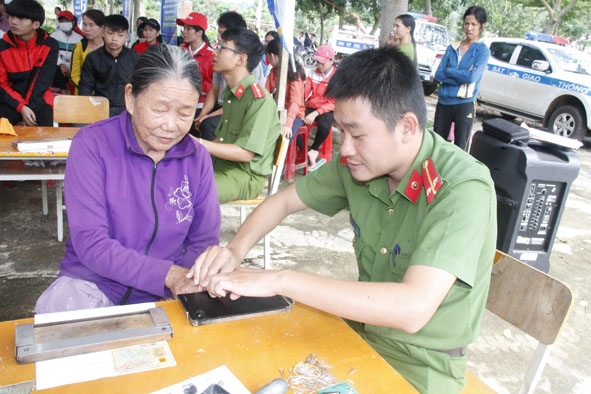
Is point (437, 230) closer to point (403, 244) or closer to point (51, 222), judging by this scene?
point (403, 244)

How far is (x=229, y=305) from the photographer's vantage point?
4.49 feet

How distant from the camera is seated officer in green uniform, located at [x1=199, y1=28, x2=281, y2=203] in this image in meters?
3.09

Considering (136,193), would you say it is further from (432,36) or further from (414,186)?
(432,36)

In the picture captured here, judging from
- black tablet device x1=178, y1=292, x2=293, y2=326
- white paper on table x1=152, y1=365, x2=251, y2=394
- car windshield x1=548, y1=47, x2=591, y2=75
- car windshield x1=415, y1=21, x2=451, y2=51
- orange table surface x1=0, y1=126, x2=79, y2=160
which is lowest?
orange table surface x1=0, y1=126, x2=79, y2=160

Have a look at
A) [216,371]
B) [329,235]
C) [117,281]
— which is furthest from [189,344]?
[329,235]

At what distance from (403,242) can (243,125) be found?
6.53 ft

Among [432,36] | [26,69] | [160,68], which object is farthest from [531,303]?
[432,36]

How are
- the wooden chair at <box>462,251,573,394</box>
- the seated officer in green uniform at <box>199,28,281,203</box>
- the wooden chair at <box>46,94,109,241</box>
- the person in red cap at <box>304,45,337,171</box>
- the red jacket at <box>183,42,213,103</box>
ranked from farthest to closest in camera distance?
the person in red cap at <box>304,45,337,171</box>
the red jacket at <box>183,42,213,103</box>
the wooden chair at <box>46,94,109,241</box>
the seated officer in green uniform at <box>199,28,281,203</box>
the wooden chair at <box>462,251,573,394</box>

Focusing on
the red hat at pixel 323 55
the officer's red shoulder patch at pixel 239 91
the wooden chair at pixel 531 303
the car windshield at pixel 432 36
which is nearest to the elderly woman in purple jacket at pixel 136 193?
the wooden chair at pixel 531 303

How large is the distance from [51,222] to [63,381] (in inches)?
133

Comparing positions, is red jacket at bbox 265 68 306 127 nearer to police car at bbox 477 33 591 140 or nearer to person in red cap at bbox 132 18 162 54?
person in red cap at bbox 132 18 162 54

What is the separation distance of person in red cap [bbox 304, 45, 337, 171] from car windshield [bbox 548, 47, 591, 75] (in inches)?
222

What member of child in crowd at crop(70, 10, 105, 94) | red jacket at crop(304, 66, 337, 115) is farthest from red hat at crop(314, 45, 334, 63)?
child in crowd at crop(70, 10, 105, 94)

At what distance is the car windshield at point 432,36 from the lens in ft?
50.6
